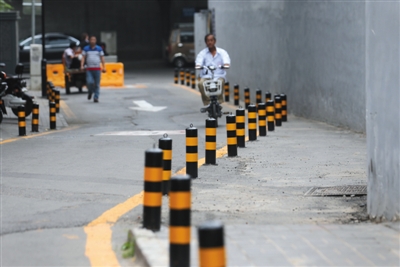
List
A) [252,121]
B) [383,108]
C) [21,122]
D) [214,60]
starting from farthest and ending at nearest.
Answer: [214,60]
[21,122]
[252,121]
[383,108]

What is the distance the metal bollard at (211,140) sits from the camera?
35.4 feet

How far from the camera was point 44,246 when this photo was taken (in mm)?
6797

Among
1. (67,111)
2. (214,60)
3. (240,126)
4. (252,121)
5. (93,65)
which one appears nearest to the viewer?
(240,126)

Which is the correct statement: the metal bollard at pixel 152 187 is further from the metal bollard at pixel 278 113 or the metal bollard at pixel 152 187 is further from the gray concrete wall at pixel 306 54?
the metal bollard at pixel 278 113

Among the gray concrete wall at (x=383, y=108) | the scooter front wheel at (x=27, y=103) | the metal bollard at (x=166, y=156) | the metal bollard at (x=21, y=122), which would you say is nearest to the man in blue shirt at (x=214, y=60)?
the metal bollard at (x=21, y=122)

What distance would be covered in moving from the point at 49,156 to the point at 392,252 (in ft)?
23.6

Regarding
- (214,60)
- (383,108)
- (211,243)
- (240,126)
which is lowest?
(240,126)

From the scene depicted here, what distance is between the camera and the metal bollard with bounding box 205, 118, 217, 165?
10.8 meters

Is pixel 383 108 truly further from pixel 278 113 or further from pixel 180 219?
pixel 278 113

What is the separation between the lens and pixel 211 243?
4.01 m

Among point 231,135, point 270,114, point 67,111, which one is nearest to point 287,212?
point 231,135

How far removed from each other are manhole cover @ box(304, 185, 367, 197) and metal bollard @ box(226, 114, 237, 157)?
8.90 ft

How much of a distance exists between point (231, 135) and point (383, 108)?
14.8 feet

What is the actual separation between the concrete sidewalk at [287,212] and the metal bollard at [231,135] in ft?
0.56
